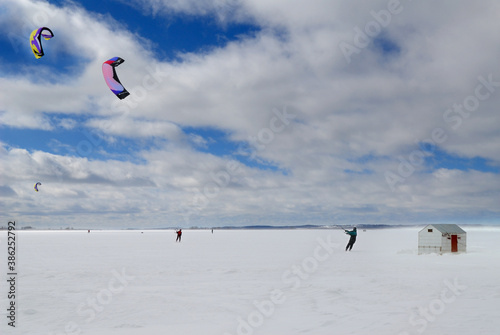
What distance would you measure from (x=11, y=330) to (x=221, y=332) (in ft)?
13.4

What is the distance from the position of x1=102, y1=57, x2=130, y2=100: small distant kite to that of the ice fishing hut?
64.3 ft

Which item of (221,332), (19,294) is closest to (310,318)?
(221,332)

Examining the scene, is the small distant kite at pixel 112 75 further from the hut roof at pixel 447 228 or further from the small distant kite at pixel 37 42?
the hut roof at pixel 447 228

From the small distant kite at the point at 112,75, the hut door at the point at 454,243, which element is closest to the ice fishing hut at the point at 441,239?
the hut door at the point at 454,243

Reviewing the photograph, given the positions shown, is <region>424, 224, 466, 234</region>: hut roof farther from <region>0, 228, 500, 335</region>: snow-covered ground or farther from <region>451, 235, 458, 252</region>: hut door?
<region>0, 228, 500, 335</region>: snow-covered ground

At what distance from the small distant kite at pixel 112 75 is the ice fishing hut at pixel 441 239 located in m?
19.6

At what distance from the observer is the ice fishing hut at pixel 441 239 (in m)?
24.1

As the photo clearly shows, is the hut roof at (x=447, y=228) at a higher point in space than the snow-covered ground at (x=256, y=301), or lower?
higher

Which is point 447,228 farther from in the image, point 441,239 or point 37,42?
point 37,42

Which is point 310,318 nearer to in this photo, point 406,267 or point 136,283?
point 136,283

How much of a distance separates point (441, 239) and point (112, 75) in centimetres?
2036

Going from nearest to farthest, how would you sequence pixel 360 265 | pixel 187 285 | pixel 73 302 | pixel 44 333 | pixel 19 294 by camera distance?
pixel 44 333 < pixel 73 302 < pixel 19 294 < pixel 187 285 < pixel 360 265

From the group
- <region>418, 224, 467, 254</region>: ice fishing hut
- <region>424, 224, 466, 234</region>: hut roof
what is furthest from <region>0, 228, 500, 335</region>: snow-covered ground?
<region>424, 224, 466, 234</region>: hut roof

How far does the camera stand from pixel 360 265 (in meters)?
18.2
